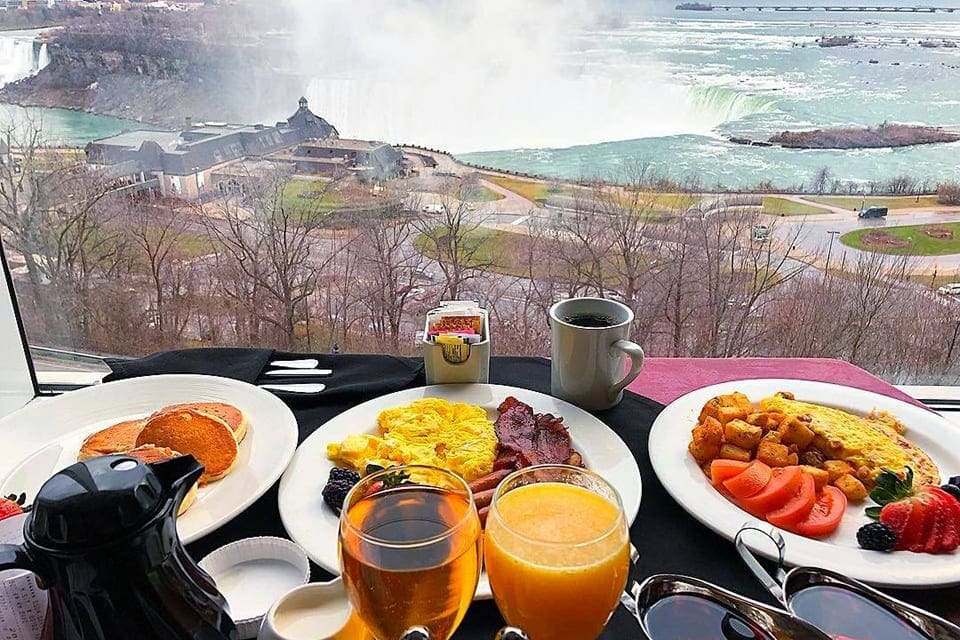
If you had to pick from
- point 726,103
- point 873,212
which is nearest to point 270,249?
point 726,103

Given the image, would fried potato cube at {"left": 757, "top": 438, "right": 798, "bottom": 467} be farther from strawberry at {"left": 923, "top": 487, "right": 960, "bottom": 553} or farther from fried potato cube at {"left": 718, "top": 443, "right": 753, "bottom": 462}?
strawberry at {"left": 923, "top": 487, "right": 960, "bottom": 553}

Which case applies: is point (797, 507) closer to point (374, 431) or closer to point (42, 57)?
point (374, 431)

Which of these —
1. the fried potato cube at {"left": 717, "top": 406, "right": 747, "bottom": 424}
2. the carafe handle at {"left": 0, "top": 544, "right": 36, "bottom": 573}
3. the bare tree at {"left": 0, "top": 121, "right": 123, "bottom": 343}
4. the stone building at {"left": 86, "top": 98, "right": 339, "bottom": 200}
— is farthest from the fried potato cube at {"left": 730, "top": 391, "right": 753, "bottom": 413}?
the bare tree at {"left": 0, "top": 121, "right": 123, "bottom": 343}

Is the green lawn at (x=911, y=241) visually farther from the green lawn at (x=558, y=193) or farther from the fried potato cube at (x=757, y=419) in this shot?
the fried potato cube at (x=757, y=419)

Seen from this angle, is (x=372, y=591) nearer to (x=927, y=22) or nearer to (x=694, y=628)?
(x=694, y=628)

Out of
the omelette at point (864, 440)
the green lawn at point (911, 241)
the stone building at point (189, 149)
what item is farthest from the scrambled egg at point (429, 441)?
the green lawn at point (911, 241)

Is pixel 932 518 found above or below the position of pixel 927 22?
below

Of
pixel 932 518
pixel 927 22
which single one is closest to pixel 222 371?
pixel 932 518

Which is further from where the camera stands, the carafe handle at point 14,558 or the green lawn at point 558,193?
the green lawn at point 558,193
